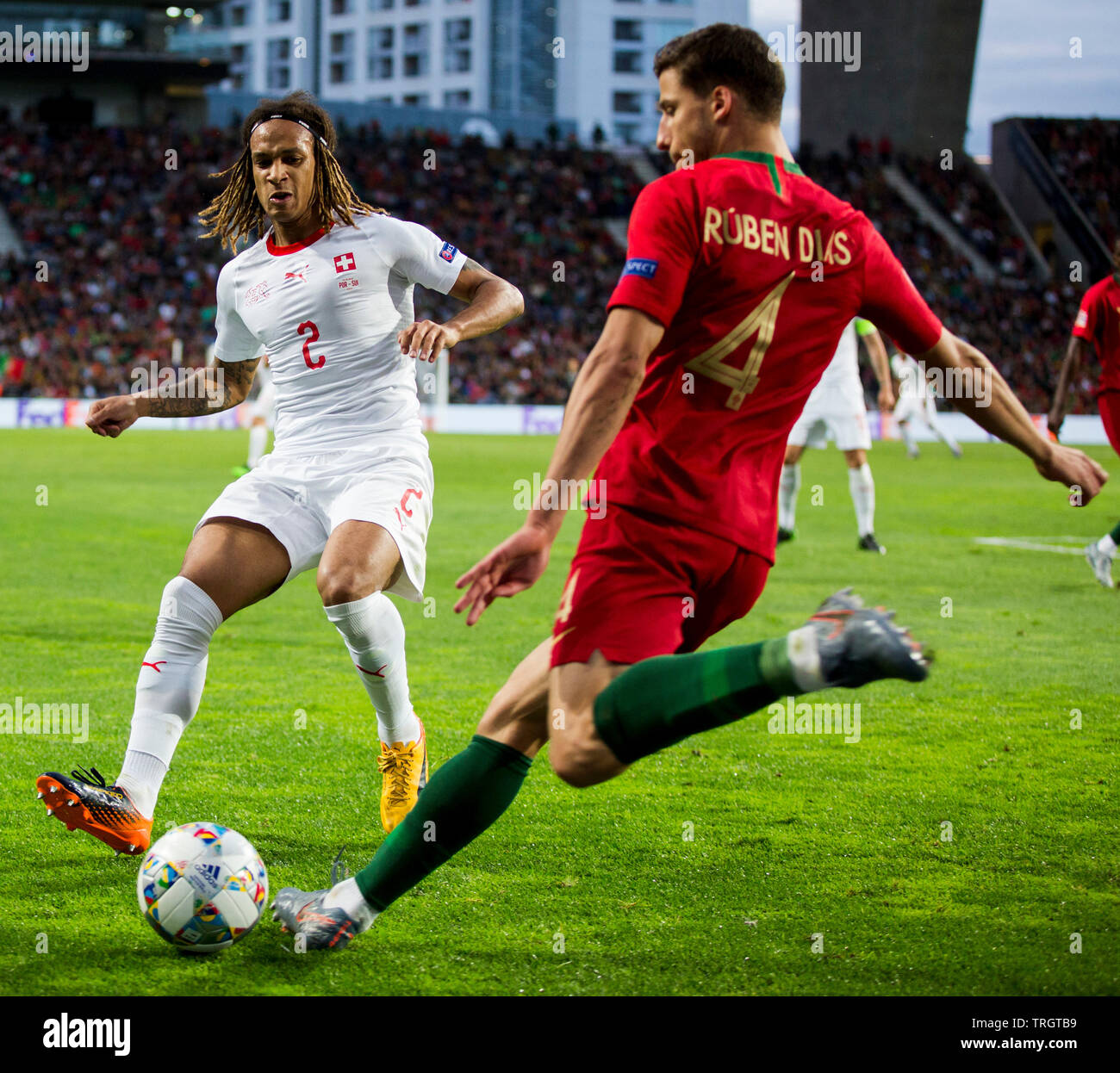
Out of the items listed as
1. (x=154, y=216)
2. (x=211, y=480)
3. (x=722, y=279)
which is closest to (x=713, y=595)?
(x=722, y=279)

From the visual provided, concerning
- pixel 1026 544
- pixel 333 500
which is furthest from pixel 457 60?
pixel 333 500

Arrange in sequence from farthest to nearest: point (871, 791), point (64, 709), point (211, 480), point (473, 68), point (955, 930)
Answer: point (473, 68)
point (211, 480)
point (64, 709)
point (871, 791)
point (955, 930)

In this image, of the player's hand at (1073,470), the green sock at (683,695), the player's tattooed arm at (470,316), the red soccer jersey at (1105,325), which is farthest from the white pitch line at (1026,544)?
the green sock at (683,695)

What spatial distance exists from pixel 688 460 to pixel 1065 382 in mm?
6860

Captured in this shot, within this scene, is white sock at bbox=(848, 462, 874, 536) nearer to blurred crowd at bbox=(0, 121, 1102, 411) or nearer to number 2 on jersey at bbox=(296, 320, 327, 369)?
number 2 on jersey at bbox=(296, 320, 327, 369)

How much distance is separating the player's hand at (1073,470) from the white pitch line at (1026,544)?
354 inches

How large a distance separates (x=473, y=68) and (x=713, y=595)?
7144cm

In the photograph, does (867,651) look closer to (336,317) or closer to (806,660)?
(806,660)

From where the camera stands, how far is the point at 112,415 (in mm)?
4145

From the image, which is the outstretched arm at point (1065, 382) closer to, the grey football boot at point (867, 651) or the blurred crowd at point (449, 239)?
the grey football boot at point (867, 651)

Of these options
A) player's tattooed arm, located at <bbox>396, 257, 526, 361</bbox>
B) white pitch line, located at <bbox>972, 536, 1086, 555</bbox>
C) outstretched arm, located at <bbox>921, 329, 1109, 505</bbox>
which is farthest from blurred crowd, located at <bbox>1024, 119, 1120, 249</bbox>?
outstretched arm, located at <bbox>921, 329, 1109, 505</bbox>

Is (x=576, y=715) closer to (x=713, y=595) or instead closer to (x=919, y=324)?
(x=713, y=595)

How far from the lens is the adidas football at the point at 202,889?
10.2 ft
